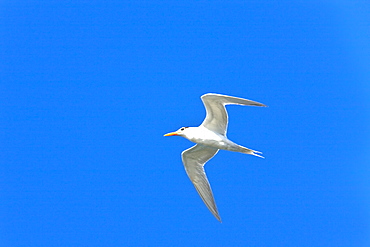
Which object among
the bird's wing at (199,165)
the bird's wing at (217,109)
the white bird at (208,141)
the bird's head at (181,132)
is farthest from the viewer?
the bird's wing at (199,165)

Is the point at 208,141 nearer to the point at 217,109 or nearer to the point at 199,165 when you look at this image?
the point at 217,109

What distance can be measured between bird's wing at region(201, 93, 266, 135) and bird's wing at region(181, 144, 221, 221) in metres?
1.08

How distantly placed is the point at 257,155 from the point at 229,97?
1.83m

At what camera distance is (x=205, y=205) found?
15.2 metres

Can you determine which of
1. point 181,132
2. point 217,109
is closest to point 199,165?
point 181,132

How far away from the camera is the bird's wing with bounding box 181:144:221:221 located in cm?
1538

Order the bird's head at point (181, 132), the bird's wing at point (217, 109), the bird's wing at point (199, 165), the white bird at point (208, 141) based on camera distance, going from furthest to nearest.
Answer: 1. the bird's wing at point (199, 165)
2. the bird's head at point (181, 132)
3. the white bird at point (208, 141)
4. the bird's wing at point (217, 109)

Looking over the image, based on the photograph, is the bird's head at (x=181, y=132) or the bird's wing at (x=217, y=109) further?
the bird's head at (x=181, y=132)

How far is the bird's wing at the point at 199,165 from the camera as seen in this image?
50.5 feet

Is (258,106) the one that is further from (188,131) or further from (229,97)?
(188,131)

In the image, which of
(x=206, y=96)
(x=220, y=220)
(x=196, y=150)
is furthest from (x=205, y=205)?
(x=206, y=96)

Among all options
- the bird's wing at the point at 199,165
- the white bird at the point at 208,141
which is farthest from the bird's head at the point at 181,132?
the bird's wing at the point at 199,165

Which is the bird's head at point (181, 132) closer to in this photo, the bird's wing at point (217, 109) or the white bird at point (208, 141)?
the white bird at point (208, 141)

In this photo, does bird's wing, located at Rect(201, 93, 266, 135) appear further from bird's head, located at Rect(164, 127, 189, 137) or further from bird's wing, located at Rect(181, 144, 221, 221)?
bird's wing, located at Rect(181, 144, 221, 221)
